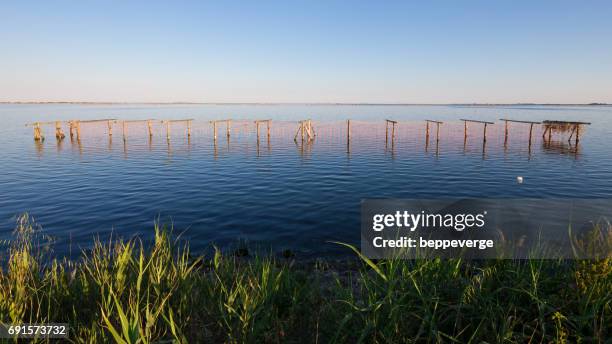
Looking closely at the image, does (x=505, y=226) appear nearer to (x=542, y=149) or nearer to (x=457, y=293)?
(x=457, y=293)

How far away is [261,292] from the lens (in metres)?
5.80

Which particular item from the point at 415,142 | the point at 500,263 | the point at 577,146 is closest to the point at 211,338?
the point at 500,263

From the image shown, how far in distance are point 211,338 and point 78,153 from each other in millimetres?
39989
